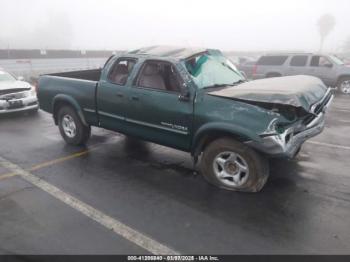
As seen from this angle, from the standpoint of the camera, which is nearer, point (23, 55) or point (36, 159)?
point (36, 159)

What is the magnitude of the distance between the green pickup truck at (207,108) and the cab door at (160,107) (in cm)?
2

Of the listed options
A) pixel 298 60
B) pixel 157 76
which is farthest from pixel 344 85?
pixel 157 76

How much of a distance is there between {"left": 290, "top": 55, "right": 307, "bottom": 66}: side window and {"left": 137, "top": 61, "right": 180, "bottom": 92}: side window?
35.0ft

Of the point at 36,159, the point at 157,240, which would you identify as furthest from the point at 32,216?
the point at 36,159

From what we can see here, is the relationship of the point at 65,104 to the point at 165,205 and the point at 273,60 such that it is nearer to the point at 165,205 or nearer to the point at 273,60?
the point at 165,205

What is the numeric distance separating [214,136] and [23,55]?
21062mm

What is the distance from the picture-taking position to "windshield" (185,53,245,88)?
4758mm

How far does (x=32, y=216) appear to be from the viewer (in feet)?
12.7

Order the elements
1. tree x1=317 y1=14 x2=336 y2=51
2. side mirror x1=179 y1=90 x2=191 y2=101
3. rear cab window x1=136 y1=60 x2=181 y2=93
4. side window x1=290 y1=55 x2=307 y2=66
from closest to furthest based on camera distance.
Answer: side mirror x1=179 y1=90 x2=191 y2=101 → rear cab window x1=136 y1=60 x2=181 y2=93 → side window x1=290 y1=55 x2=307 y2=66 → tree x1=317 y1=14 x2=336 y2=51

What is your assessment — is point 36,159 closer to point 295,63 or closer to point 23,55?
point 295,63

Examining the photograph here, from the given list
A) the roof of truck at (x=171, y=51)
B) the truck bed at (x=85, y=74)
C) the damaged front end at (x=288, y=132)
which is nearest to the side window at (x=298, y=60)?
the truck bed at (x=85, y=74)

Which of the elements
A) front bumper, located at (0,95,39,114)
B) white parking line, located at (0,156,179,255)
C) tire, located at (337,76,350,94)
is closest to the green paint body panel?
white parking line, located at (0,156,179,255)

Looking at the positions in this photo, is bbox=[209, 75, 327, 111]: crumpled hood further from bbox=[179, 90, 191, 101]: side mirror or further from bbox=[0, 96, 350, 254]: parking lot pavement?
bbox=[0, 96, 350, 254]: parking lot pavement

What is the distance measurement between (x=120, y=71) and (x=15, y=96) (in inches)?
195
